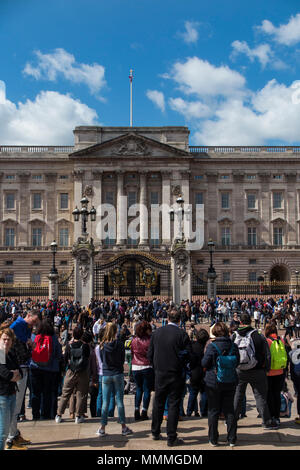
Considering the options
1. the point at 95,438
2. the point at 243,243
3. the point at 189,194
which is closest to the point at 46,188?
the point at 189,194

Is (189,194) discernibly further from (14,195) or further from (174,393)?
(174,393)

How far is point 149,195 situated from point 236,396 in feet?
159

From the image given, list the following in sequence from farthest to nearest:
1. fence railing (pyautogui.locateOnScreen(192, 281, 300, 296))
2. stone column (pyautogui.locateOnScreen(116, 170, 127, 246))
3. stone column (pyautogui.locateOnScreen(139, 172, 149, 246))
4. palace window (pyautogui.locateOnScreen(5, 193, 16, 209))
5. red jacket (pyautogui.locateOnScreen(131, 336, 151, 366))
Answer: palace window (pyautogui.locateOnScreen(5, 193, 16, 209)) < stone column (pyautogui.locateOnScreen(116, 170, 127, 246)) < stone column (pyautogui.locateOnScreen(139, 172, 149, 246)) < fence railing (pyautogui.locateOnScreen(192, 281, 300, 296)) < red jacket (pyautogui.locateOnScreen(131, 336, 151, 366))

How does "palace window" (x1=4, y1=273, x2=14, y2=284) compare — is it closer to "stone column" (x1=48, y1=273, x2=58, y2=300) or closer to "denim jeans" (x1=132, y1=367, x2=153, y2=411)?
"stone column" (x1=48, y1=273, x2=58, y2=300)

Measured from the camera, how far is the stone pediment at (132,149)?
5472cm

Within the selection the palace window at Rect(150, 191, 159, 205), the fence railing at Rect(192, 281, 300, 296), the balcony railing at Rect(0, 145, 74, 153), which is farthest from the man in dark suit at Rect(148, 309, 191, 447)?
the balcony railing at Rect(0, 145, 74, 153)

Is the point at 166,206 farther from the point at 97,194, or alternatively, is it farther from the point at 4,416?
the point at 4,416

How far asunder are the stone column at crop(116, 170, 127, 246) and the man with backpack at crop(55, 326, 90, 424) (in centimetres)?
4463

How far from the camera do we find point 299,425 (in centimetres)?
910

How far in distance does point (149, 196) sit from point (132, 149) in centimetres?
609

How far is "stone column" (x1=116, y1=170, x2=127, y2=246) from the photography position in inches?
2142

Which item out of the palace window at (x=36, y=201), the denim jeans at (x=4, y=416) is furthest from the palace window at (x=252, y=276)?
the denim jeans at (x=4, y=416)

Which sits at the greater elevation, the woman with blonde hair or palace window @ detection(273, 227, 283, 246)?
palace window @ detection(273, 227, 283, 246)

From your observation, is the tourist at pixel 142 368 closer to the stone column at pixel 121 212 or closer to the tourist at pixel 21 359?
the tourist at pixel 21 359
